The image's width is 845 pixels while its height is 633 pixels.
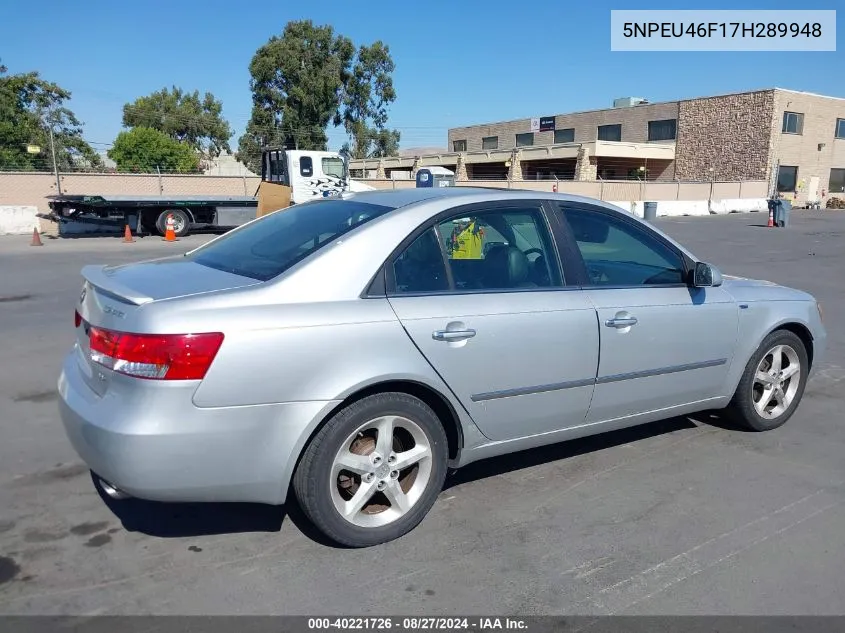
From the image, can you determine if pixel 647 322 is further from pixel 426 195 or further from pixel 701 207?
pixel 701 207

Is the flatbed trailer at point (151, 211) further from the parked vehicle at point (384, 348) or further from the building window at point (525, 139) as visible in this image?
the building window at point (525, 139)

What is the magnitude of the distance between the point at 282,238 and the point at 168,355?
1.17 metres

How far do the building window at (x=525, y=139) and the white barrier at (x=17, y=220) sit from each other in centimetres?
4694

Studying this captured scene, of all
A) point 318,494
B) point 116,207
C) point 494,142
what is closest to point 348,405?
point 318,494

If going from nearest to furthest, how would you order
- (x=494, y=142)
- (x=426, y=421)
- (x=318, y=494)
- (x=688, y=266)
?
(x=318, y=494) < (x=426, y=421) < (x=688, y=266) < (x=494, y=142)

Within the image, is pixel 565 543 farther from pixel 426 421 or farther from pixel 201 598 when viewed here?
pixel 201 598

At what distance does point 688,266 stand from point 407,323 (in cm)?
205

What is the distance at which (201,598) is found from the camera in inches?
111

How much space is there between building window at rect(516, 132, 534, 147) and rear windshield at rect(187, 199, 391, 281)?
6026 cm

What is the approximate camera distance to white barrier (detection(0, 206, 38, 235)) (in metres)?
21.4

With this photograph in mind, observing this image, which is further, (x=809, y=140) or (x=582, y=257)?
(x=809, y=140)

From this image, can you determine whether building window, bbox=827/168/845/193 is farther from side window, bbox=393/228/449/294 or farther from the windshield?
side window, bbox=393/228/449/294

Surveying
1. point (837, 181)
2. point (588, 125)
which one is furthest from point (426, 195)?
point (837, 181)

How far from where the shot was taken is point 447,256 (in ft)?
11.4
